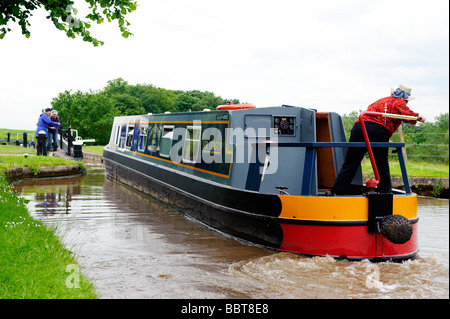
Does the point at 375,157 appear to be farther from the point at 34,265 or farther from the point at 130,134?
the point at 130,134

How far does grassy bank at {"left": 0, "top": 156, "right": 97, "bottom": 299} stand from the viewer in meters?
3.75

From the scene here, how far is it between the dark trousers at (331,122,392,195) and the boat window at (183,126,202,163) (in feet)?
9.25

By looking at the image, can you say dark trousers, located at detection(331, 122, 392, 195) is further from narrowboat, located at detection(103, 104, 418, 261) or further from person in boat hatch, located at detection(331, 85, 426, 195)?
narrowboat, located at detection(103, 104, 418, 261)

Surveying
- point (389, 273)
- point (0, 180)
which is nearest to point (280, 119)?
→ point (389, 273)

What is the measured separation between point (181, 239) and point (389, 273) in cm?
273

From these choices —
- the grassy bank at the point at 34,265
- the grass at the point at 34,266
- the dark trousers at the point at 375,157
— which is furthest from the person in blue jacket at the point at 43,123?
the dark trousers at the point at 375,157

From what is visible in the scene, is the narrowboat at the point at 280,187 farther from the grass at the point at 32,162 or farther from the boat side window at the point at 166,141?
the grass at the point at 32,162

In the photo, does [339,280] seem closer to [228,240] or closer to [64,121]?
[228,240]

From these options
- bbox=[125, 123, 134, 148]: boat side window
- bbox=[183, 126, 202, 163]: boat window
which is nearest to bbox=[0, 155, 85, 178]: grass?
bbox=[125, 123, 134, 148]: boat side window

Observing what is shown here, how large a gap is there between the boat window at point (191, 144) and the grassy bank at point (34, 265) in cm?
291

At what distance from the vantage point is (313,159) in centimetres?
562

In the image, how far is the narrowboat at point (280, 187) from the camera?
5320 millimetres

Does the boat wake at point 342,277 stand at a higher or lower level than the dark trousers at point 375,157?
lower

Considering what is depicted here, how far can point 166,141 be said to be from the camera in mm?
9883
